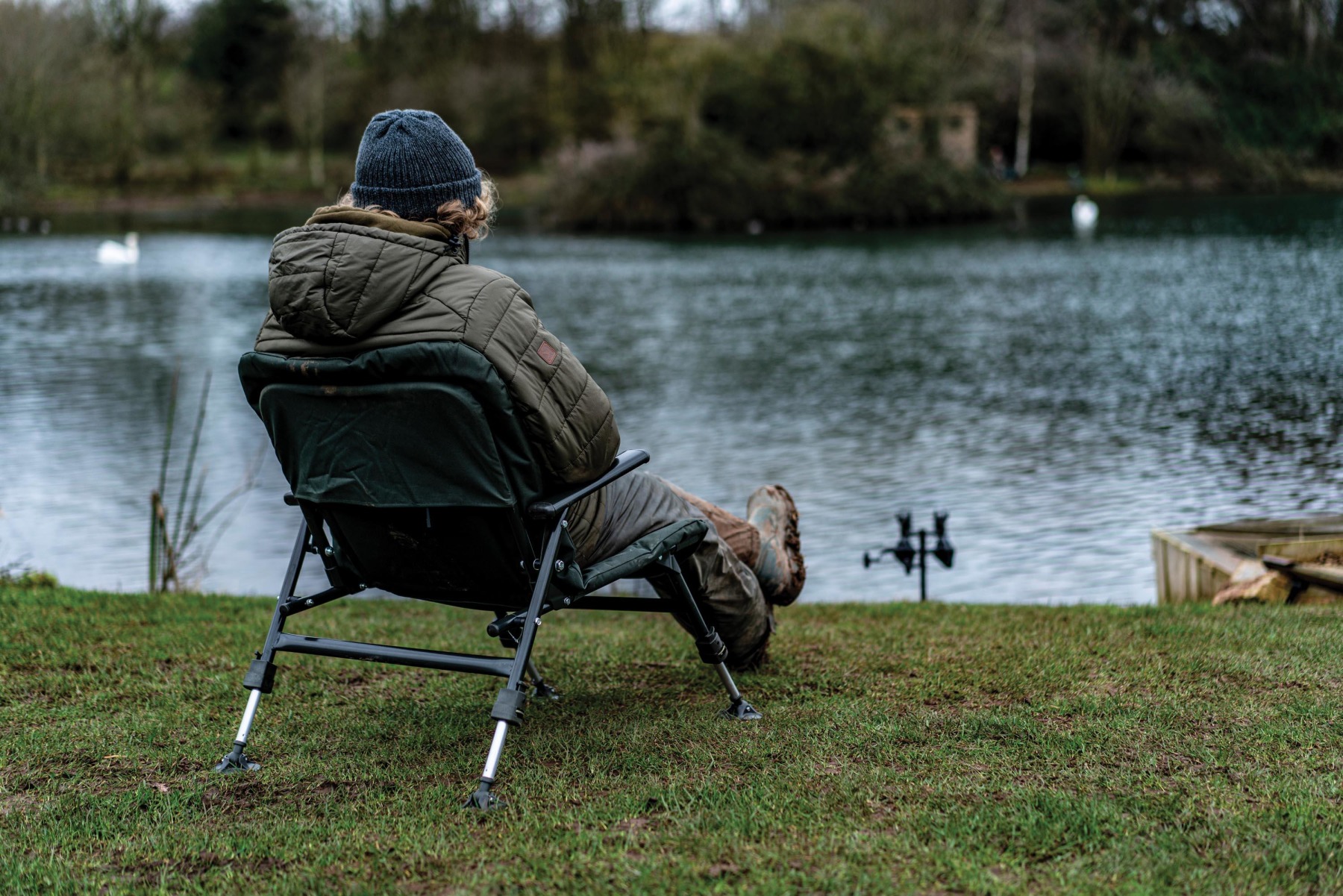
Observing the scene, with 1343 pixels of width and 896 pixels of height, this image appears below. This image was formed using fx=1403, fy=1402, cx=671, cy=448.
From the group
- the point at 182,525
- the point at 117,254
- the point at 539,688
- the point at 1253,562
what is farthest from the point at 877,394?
the point at 117,254

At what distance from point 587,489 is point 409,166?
98 cm

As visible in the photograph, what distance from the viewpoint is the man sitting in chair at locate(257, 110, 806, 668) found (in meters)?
3.43

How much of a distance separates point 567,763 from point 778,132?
56.1 m

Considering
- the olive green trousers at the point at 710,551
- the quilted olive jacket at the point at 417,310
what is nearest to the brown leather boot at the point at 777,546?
the olive green trousers at the point at 710,551

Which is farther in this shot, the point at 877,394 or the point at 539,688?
the point at 877,394

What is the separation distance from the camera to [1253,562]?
7195mm

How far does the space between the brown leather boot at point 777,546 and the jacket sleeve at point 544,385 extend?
111 centimetres

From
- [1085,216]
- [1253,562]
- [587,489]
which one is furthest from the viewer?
[1085,216]

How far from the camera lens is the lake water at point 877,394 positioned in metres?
11.4

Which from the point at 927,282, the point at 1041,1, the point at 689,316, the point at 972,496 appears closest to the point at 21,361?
the point at 689,316

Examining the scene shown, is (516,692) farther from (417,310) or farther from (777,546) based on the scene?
(777,546)

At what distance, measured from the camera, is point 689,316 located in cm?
2842

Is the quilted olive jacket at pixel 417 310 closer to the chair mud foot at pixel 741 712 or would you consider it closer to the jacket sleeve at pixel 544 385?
the jacket sleeve at pixel 544 385

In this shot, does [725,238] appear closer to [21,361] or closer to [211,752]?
[21,361]
